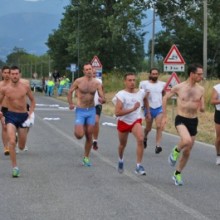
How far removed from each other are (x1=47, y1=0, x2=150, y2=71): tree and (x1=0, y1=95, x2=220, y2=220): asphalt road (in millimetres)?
37503

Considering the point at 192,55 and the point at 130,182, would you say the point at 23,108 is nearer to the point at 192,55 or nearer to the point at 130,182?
the point at 130,182

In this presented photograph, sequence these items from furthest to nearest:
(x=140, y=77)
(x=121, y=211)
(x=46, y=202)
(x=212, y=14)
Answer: (x=212, y=14) < (x=140, y=77) < (x=46, y=202) < (x=121, y=211)

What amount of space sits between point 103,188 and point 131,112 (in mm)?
1632

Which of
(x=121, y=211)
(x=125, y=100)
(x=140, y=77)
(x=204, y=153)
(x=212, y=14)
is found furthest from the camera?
(x=212, y=14)

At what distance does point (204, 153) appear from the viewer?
1422 centimetres

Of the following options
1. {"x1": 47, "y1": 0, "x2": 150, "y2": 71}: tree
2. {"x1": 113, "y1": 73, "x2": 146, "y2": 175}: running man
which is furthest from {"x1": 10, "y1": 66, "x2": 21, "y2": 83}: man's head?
{"x1": 47, "y1": 0, "x2": 150, "y2": 71}: tree

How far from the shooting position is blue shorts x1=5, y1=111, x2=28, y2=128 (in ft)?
35.3

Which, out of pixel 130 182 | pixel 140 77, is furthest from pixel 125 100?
pixel 140 77

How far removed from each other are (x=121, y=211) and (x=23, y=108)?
4056mm

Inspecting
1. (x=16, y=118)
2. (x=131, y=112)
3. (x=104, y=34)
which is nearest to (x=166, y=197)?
(x=131, y=112)

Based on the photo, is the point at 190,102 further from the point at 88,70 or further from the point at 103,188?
the point at 88,70

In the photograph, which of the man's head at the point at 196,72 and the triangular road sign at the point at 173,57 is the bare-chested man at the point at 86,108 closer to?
the man's head at the point at 196,72

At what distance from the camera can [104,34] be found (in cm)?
5644

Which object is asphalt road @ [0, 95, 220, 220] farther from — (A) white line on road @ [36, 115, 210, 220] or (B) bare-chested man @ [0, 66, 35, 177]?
(B) bare-chested man @ [0, 66, 35, 177]
